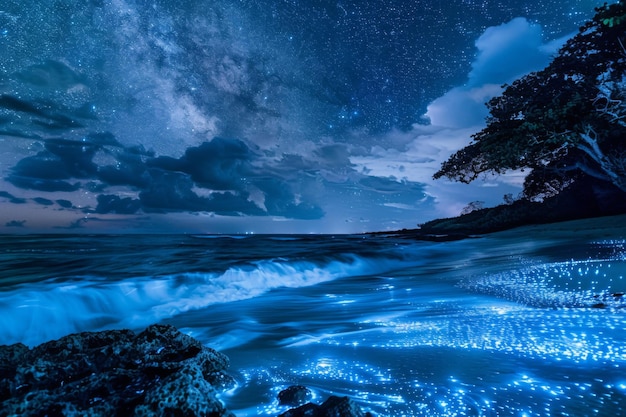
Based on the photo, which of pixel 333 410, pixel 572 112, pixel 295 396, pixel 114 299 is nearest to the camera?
pixel 333 410

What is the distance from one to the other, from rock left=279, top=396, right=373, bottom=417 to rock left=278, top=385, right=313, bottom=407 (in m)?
0.30

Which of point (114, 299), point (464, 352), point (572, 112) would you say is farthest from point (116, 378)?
point (572, 112)

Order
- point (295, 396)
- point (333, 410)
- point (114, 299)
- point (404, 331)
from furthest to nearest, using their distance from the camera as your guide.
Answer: point (114, 299), point (404, 331), point (295, 396), point (333, 410)

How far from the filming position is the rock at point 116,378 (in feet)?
4.60

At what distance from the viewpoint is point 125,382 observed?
→ 1690 mm

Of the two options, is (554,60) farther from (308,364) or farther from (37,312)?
(37,312)

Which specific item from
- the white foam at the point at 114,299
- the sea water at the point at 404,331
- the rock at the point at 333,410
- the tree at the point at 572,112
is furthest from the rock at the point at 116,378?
the tree at the point at 572,112

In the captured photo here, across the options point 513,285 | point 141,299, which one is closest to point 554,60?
point 513,285

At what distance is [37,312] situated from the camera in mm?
5199

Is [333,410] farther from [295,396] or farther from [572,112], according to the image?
[572,112]

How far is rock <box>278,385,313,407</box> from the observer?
1.83 m

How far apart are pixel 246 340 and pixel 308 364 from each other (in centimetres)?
120

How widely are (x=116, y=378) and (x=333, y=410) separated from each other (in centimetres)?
114

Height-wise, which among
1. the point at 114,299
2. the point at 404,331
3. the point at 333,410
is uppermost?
the point at 333,410
